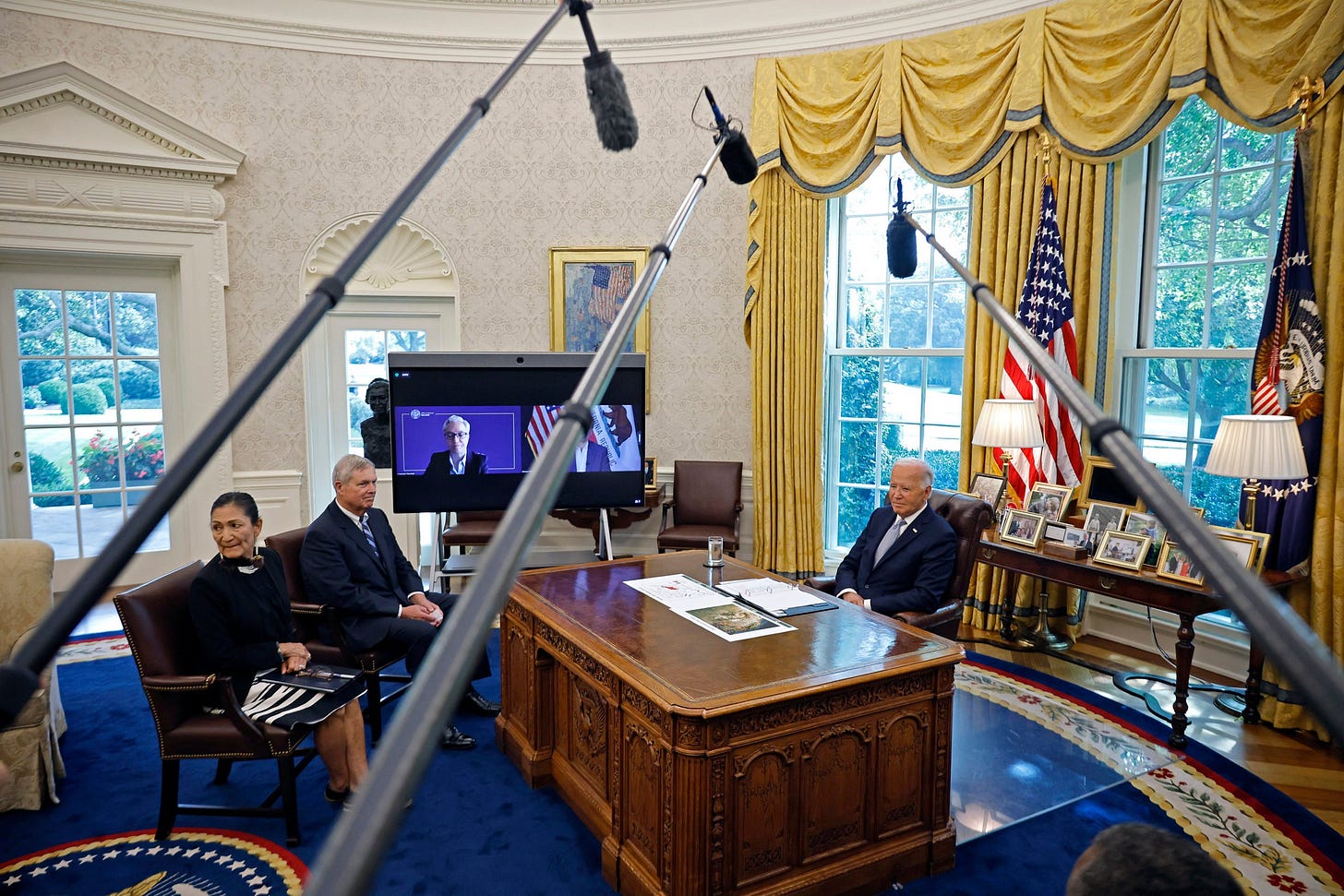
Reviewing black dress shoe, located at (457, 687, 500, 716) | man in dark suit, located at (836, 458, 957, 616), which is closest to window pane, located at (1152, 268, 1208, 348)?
man in dark suit, located at (836, 458, 957, 616)

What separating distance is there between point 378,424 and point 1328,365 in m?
5.63

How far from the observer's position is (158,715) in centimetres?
277

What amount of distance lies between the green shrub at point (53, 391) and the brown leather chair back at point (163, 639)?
3335 millimetres

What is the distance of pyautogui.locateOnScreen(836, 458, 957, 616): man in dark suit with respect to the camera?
3.55m

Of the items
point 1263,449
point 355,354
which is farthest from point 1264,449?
point 355,354

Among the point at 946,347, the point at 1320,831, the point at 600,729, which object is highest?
the point at 946,347

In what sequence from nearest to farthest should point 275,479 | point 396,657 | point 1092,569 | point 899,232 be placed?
point 899,232
point 396,657
point 1092,569
point 275,479

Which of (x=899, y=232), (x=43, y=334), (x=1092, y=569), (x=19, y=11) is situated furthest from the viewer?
(x=43, y=334)

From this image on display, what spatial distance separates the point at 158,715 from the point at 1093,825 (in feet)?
10.7

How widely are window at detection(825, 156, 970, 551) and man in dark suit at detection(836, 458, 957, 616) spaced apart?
2099 mm

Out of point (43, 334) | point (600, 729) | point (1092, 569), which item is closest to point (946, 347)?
point (1092, 569)

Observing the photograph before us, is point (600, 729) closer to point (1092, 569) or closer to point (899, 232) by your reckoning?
point (899, 232)

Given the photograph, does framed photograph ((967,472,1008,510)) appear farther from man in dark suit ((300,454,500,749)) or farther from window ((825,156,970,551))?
man in dark suit ((300,454,500,749))

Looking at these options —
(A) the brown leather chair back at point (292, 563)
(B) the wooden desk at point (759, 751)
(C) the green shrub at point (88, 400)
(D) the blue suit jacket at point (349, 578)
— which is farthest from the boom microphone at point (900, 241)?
(C) the green shrub at point (88, 400)
